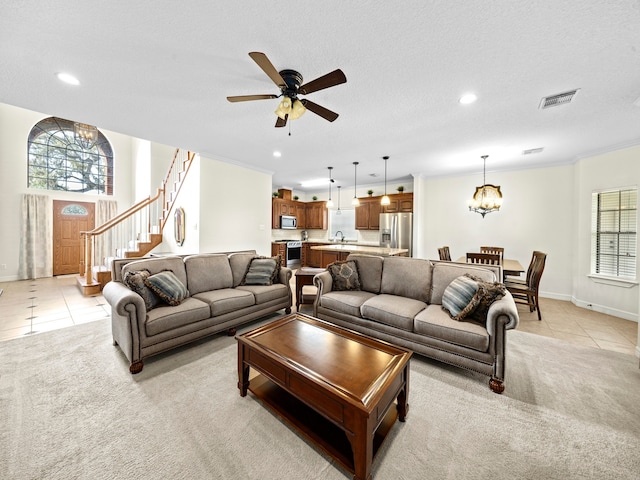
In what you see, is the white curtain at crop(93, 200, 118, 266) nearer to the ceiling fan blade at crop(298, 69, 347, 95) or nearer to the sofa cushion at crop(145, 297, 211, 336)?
the sofa cushion at crop(145, 297, 211, 336)

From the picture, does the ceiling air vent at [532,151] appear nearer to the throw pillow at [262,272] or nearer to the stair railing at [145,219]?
the throw pillow at [262,272]

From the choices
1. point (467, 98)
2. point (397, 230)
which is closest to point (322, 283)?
point (467, 98)

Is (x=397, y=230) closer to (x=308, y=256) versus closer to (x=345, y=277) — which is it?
(x=308, y=256)

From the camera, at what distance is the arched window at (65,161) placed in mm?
6336

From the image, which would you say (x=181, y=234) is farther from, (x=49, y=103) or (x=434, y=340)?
(x=434, y=340)

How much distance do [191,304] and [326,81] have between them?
2.55 m

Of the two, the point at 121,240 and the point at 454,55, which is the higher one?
the point at 454,55

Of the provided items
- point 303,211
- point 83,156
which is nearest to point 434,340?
point 303,211

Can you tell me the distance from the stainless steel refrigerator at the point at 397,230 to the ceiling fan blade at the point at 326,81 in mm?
4935

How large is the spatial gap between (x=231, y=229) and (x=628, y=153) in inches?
272

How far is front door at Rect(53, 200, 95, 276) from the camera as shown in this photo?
21.4 ft

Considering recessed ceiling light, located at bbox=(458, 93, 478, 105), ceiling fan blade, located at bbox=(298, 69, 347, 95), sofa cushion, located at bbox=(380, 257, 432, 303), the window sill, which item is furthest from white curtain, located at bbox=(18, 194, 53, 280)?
the window sill

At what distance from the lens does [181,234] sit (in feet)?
16.6

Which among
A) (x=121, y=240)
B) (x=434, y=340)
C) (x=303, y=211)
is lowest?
(x=434, y=340)
